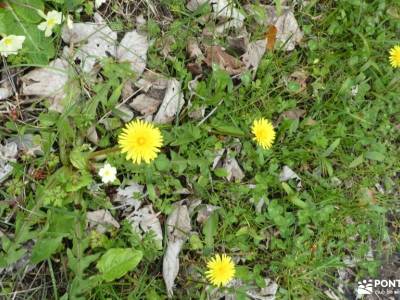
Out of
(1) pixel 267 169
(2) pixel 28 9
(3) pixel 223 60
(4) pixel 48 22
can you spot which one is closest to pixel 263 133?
(1) pixel 267 169

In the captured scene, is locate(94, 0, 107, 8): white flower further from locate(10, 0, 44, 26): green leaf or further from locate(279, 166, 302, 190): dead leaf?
locate(279, 166, 302, 190): dead leaf

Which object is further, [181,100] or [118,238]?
[181,100]

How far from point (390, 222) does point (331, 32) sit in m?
1.29

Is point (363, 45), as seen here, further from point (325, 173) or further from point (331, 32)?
point (325, 173)

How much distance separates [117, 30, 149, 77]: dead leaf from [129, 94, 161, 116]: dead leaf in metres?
0.14

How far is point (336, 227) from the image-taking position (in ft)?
9.90

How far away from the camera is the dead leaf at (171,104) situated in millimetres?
2771

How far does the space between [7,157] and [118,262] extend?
77 cm

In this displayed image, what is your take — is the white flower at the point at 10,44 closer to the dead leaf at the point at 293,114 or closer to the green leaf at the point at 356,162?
the dead leaf at the point at 293,114

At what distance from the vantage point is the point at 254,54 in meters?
3.02

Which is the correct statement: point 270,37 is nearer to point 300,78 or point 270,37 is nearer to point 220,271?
point 300,78

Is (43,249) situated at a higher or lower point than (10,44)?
lower

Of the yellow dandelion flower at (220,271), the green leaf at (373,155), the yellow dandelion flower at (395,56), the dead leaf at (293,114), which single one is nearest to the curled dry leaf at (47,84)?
the yellow dandelion flower at (220,271)

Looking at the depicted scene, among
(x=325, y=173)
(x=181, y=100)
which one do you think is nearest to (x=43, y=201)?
(x=181, y=100)
